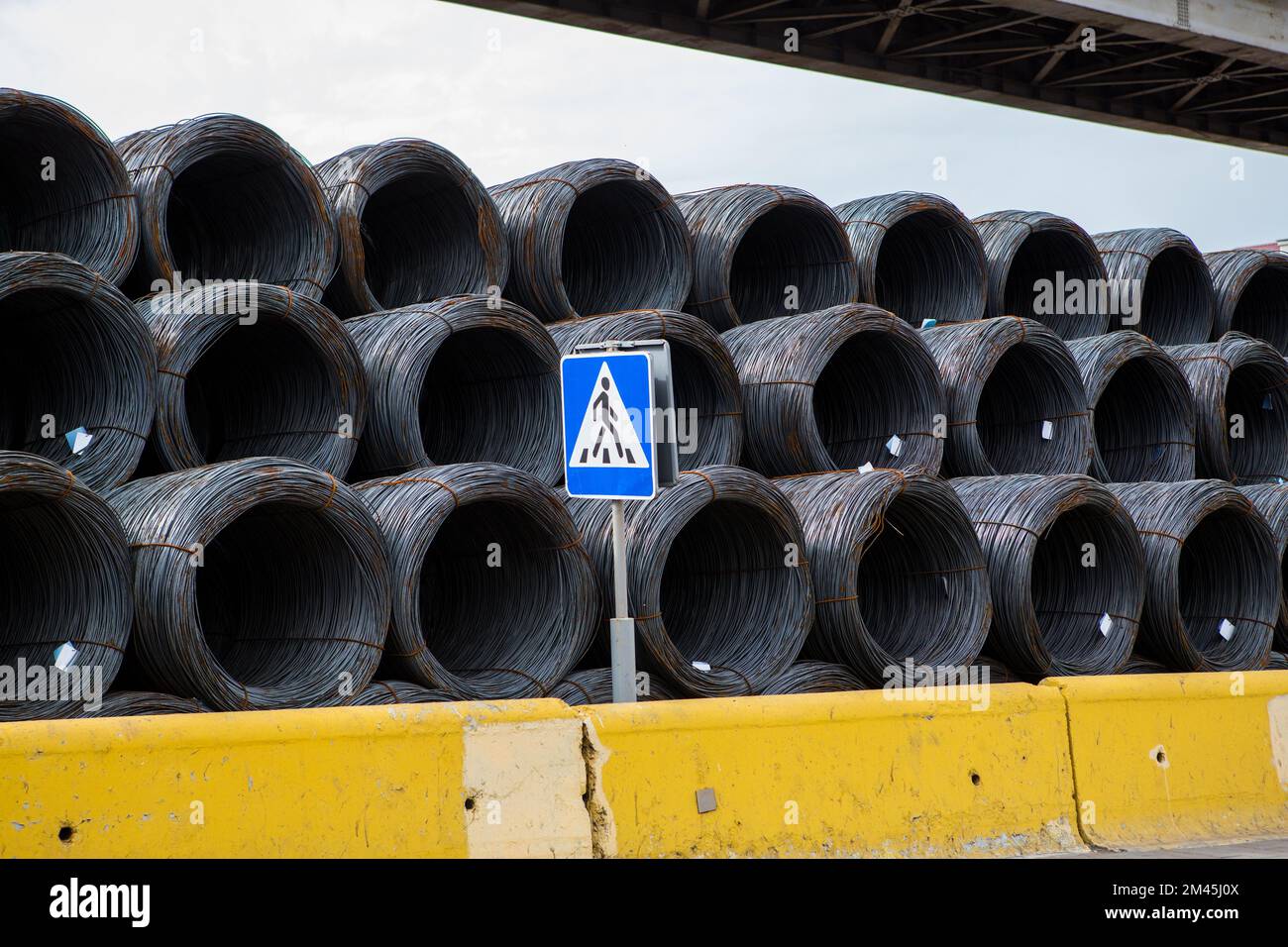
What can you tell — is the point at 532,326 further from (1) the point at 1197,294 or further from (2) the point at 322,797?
(1) the point at 1197,294

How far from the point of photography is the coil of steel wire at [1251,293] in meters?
12.3

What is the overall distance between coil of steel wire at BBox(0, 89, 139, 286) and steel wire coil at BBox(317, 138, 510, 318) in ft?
4.46

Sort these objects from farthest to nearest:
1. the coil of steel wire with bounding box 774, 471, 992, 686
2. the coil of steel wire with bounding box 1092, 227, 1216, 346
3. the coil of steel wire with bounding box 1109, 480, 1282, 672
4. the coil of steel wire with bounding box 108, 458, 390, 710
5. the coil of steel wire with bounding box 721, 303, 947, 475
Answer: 1. the coil of steel wire with bounding box 1092, 227, 1216, 346
2. the coil of steel wire with bounding box 1109, 480, 1282, 672
3. the coil of steel wire with bounding box 721, 303, 947, 475
4. the coil of steel wire with bounding box 774, 471, 992, 686
5. the coil of steel wire with bounding box 108, 458, 390, 710

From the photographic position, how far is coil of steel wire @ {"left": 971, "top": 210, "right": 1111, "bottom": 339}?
1094 centimetres

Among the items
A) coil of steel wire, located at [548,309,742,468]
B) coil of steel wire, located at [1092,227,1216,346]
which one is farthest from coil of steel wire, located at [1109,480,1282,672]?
Answer: coil of steel wire, located at [548,309,742,468]

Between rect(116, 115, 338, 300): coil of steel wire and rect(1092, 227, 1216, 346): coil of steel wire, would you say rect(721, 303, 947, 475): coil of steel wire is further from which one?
rect(1092, 227, 1216, 346): coil of steel wire

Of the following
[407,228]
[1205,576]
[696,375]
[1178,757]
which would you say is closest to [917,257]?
[696,375]

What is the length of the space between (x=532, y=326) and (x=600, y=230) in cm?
203

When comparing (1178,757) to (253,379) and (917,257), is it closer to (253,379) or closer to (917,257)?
(253,379)

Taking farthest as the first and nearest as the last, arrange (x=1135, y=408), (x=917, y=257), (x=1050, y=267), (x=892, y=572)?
(x=1050, y=267) → (x=1135, y=408) → (x=917, y=257) → (x=892, y=572)

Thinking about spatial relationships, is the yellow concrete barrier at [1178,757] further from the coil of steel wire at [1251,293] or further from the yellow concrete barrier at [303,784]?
the coil of steel wire at [1251,293]

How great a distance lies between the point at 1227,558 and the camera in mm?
10203

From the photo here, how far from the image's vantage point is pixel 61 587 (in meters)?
6.09

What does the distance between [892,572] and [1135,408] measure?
305cm
